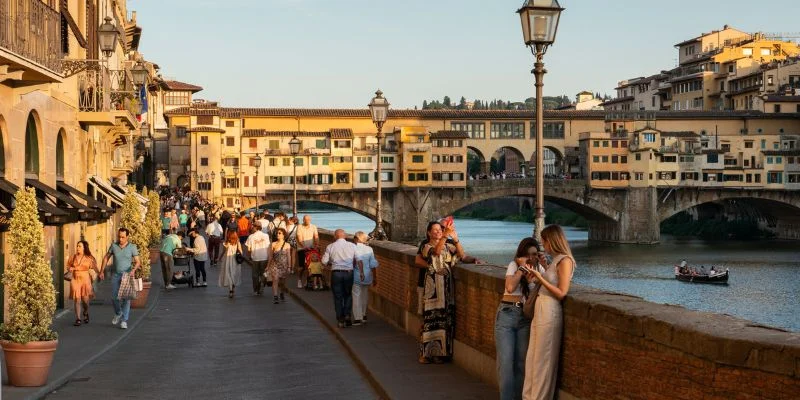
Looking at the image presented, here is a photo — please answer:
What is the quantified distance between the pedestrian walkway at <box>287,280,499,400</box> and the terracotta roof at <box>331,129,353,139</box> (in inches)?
3921

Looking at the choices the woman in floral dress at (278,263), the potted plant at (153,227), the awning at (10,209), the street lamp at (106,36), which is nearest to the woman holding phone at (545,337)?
the awning at (10,209)

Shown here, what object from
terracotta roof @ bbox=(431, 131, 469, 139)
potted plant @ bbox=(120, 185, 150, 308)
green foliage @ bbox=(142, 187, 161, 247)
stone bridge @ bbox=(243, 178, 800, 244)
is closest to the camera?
potted plant @ bbox=(120, 185, 150, 308)

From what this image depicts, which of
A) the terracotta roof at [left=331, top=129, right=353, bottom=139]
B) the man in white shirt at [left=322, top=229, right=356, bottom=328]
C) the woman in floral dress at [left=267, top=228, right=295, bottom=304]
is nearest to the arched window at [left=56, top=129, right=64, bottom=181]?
the woman in floral dress at [left=267, top=228, right=295, bottom=304]

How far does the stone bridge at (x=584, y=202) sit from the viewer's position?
116 m

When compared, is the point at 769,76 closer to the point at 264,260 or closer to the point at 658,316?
the point at 264,260

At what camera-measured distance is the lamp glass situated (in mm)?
13633

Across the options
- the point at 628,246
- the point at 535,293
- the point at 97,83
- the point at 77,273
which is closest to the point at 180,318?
the point at 77,273

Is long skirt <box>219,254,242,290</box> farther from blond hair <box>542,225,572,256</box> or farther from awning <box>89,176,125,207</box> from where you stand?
blond hair <box>542,225,572,256</box>

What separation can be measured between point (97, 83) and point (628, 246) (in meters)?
87.2

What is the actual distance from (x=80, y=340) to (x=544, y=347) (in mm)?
10172

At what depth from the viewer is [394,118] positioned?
12250 centimetres

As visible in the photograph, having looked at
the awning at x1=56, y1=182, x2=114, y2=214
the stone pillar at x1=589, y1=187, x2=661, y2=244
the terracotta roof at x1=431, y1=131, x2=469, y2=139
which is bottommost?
the stone pillar at x1=589, y1=187, x2=661, y2=244

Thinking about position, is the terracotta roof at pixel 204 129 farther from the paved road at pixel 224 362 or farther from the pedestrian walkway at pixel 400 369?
the pedestrian walkway at pixel 400 369

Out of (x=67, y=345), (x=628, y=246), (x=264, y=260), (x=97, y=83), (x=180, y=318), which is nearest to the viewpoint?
(x=67, y=345)
